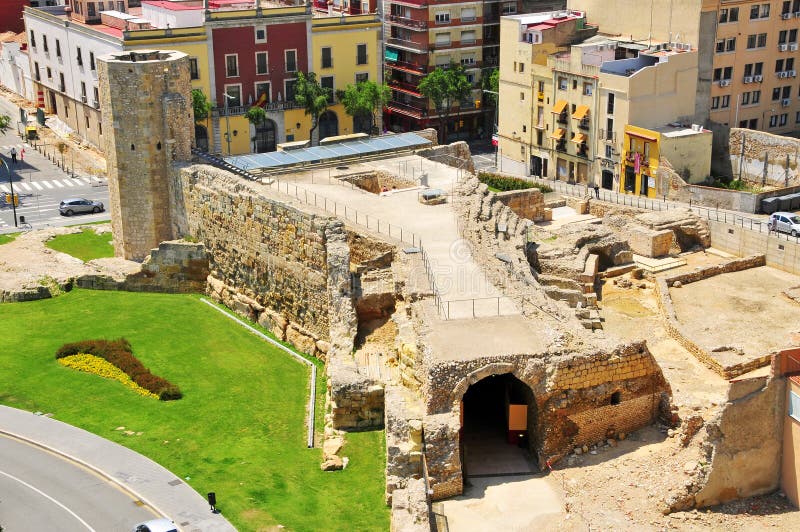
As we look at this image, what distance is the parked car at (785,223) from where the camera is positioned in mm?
72000

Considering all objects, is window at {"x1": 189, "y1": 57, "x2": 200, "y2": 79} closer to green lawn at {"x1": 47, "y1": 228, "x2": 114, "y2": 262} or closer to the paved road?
green lawn at {"x1": 47, "y1": 228, "x2": 114, "y2": 262}

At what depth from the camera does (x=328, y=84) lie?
328 ft

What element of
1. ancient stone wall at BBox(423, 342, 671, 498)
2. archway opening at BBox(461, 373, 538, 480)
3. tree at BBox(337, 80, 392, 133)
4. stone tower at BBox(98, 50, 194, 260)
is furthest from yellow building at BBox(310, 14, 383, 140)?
ancient stone wall at BBox(423, 342, 671, 498)

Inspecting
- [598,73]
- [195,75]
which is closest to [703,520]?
[598,73]

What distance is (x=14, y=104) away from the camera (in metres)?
114

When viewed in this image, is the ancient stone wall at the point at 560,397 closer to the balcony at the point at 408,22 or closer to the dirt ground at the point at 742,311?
the dirt ground at the point at 742,311

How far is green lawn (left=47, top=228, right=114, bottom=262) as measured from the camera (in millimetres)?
68062

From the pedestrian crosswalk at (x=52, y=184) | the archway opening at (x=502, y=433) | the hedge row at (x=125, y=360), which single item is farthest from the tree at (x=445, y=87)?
the archway opening at (x=502, y=433)

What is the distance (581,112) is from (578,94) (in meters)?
1.57

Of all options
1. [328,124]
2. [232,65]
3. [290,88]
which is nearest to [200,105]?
[232,65]

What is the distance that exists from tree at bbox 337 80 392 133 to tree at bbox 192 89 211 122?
12674 millimetres

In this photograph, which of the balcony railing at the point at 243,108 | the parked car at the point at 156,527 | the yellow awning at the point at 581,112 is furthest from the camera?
the balcony railing at the point at 243,108

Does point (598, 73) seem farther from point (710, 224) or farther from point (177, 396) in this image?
point (177, 396)

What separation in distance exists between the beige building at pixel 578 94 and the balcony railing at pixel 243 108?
1791cm
